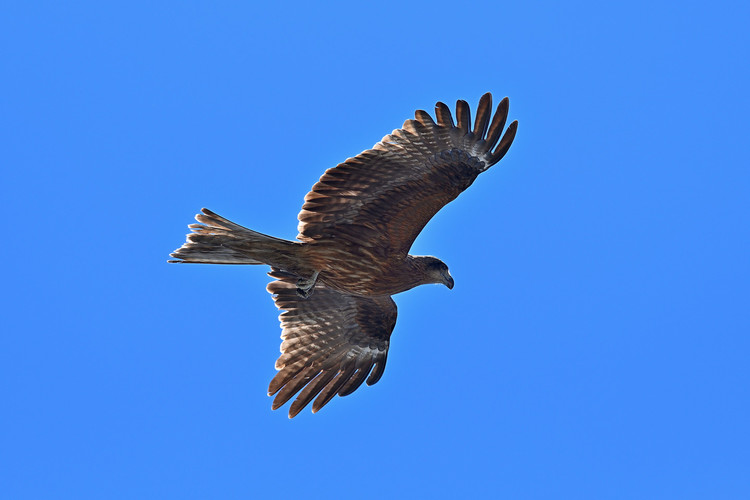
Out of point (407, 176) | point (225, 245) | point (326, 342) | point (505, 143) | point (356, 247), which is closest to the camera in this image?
point (505, 143)

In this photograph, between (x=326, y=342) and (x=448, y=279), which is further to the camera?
(x=326, y=342)

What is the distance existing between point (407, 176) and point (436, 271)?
1.43m

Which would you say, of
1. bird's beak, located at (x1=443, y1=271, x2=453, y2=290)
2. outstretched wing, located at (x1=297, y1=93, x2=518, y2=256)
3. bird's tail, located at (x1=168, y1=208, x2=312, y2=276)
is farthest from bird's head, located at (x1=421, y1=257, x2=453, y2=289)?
bird's tail, located at (x1=168, y1=208, x2=312, y2=276)

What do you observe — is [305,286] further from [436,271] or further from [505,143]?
[505,143]

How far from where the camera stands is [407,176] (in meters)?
9.98

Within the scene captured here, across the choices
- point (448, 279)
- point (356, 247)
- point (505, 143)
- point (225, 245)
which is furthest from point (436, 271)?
point (225, 245)

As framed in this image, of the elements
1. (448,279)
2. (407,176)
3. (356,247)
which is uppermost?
(407,176)

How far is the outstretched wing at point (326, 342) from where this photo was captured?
11.6 meters

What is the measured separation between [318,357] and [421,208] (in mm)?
2581

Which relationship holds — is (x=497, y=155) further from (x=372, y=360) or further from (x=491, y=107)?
(x=372, y=360)

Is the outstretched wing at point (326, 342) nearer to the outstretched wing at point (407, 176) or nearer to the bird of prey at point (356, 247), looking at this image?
the bird of prey at point (356, 247)

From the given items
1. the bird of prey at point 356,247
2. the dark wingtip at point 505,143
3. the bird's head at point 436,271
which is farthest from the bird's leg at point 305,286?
the dark wingtip at point 505,143

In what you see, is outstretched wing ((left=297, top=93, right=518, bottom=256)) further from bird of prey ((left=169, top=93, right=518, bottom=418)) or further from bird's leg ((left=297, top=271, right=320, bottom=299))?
bird's leg ((left=297, top=271, right=320, bottom=299))

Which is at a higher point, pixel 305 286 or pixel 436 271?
pixel 305 286
